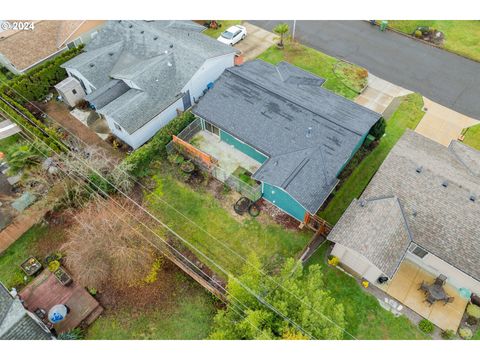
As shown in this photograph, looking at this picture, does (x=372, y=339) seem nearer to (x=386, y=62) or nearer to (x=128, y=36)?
(x=386, y=62)

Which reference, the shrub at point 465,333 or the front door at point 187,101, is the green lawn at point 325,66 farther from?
the shrub at point 465,333

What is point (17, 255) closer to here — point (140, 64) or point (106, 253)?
point (106, 253)

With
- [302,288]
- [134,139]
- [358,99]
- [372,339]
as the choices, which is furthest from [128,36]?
[372,339]

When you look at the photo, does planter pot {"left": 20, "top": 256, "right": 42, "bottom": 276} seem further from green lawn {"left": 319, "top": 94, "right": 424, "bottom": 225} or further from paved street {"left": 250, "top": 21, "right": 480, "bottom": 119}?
paved street {"left": 250, "top": 21, "right": 480, "bottom": 119}

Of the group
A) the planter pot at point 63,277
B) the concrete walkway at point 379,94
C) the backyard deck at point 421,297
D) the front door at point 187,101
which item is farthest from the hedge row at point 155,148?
the backyard deck at point 421,297

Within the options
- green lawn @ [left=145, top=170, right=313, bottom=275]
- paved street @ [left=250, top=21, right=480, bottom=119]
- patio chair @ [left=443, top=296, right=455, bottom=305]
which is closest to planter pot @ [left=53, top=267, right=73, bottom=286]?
green lawn @ [left=145, top=170, right=313, bottom=275]

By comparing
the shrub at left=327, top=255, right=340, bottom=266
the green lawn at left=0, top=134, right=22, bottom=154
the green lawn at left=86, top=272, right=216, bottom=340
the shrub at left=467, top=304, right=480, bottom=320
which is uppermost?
the green lawn at left=0, top=134, right=22, bottom=154
